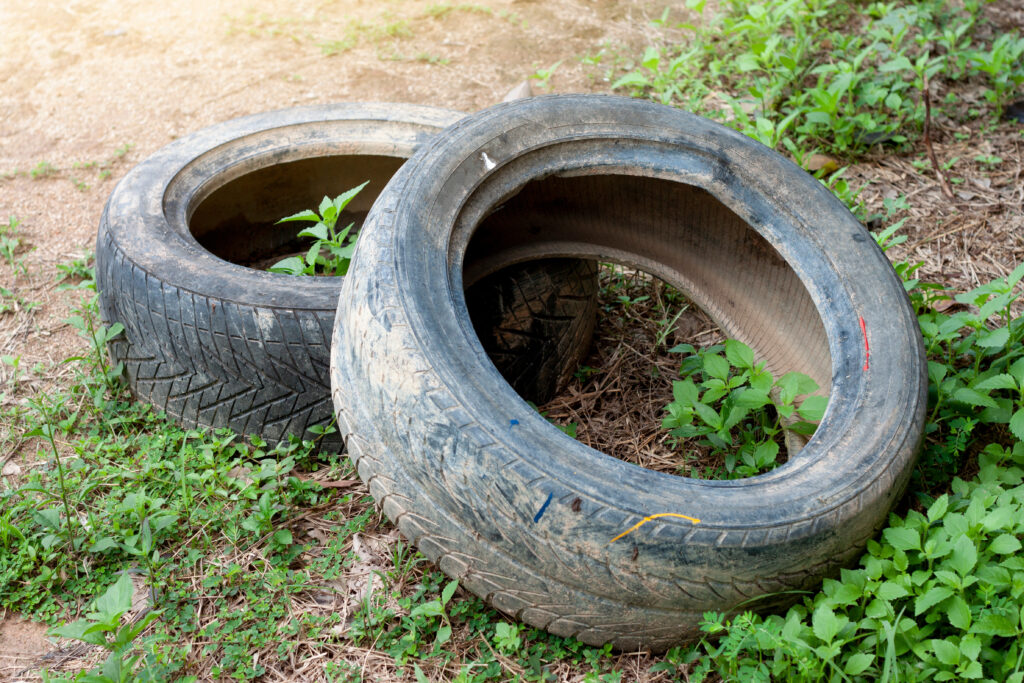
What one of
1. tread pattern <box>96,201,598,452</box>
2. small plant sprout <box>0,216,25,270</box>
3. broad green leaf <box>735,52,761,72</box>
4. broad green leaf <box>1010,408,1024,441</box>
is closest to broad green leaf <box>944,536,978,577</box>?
broad green leaf <box>1010,408,1024,441</box>

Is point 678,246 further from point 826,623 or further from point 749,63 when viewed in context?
point 749,63

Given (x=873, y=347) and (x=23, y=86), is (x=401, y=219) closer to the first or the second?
(x=873, y=347)

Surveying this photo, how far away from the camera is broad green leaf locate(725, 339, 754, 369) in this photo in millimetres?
2416

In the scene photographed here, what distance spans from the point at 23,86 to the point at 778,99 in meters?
4.43

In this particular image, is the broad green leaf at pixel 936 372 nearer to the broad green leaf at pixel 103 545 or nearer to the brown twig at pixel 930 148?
the brown twig at pixel 930 148

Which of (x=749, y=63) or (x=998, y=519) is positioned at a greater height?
(x=749, y=63)

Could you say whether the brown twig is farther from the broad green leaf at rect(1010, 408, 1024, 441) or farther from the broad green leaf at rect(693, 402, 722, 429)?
the broad green leaf at rect(693, 402, 722, 429)

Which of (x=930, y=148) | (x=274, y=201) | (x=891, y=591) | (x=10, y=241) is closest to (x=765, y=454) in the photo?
(x=891, y=591)

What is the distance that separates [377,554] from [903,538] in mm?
1433

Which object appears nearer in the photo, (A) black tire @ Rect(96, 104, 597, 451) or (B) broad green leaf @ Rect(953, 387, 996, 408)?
(B) broad green leaf @ Rect(953, 387, 996, 408)

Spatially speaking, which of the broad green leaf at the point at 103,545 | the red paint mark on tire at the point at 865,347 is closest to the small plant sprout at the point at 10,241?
the broad green leaf at the point at 103,545

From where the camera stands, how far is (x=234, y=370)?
2.59 m

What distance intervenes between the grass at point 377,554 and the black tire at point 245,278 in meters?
0.14

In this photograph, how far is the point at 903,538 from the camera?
1.99m
